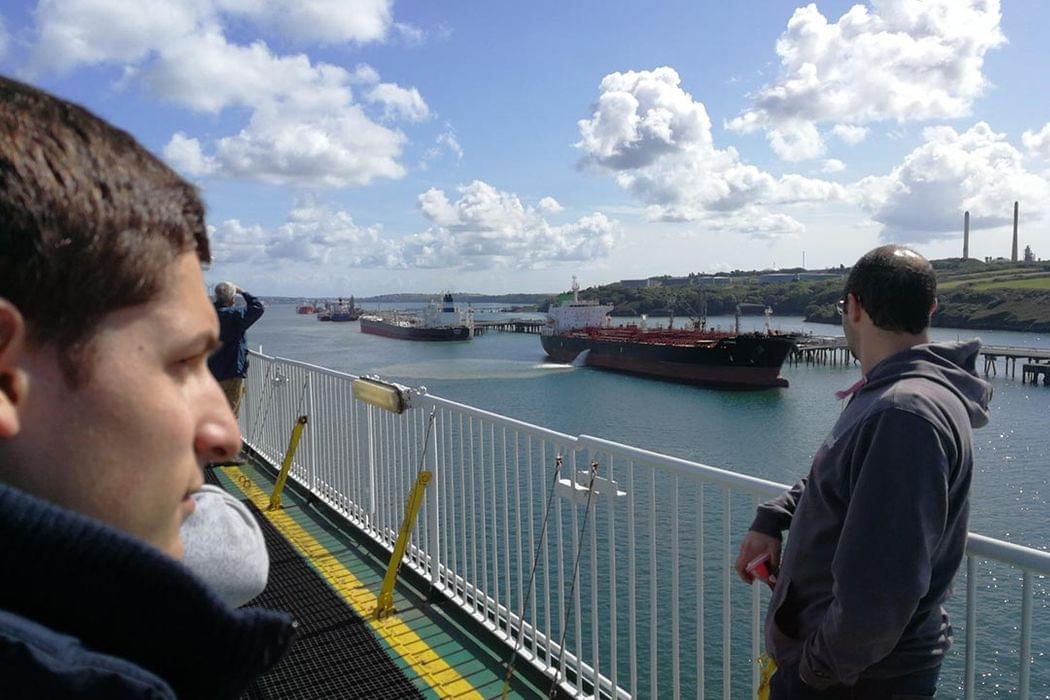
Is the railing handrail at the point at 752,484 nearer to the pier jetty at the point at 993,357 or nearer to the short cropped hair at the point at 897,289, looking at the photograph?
the short cropped hair at the point at 897,289

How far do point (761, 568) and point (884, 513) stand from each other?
2.10 feet

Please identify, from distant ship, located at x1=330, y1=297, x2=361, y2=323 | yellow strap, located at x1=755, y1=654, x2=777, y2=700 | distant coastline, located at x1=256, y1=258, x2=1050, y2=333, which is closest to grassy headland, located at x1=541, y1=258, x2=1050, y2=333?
distant coastline, located at x1=256, y1=258, x2=1050, y2=333

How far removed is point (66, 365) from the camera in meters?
0.53

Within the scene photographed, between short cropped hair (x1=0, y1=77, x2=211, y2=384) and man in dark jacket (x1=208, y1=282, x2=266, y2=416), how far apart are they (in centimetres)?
478

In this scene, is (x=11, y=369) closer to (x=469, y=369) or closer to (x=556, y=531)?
(x=556, y=531)

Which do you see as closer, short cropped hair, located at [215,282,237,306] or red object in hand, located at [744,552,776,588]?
red object in hand, located at [744,552,776,588]

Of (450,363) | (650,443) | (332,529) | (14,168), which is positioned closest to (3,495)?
(14,168)

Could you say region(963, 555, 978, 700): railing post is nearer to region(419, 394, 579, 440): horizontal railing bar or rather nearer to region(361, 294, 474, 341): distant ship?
region(419, 394, 579, 440): horizontal railing bar

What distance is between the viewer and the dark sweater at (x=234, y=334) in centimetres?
538

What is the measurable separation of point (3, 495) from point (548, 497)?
2.93m

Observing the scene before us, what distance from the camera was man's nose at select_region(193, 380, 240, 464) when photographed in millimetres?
623

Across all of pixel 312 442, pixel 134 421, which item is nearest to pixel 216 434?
pixel 134 421

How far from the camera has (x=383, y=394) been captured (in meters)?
4.37

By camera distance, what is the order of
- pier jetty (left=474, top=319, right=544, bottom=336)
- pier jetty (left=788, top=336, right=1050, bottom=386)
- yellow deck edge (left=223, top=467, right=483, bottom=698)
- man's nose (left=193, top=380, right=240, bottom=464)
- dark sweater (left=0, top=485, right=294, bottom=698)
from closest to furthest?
dark sweater (left=0, top=485, right=294, bottom=698) → man's nose (left=193, top=380, right=240, bottom=464) → yellow deck edge (left=223, top=467, right=483, bottom=698) → pier jetty (left=788, top=336, right=1050, bottom=386) → pier jetty (left=474, top=319, right=544, bottom=336)
